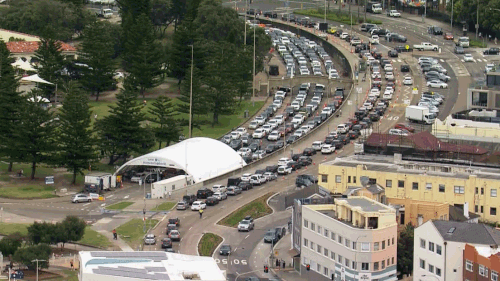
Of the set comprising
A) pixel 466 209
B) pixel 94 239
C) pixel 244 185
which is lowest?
pixel 94 239

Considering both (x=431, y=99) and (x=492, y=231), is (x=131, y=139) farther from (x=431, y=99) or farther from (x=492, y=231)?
(x=492, y=231)

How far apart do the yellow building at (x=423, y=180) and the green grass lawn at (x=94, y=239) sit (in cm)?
2005

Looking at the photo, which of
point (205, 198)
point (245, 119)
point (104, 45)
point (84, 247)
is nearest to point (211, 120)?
point (245, 119)

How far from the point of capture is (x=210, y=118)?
625ft

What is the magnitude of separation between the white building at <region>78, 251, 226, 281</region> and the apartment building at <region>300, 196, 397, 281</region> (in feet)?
37.1

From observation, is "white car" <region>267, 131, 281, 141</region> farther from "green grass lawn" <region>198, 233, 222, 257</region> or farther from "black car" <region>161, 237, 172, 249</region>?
"black car" <region>161, 237, 172, 249</region>

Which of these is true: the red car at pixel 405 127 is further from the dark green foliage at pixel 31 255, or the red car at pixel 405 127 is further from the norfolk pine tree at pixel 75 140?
the dark green foliage at pixel 31 255

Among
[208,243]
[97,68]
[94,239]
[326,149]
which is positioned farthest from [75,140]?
[97,68]

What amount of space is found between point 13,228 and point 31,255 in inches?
535

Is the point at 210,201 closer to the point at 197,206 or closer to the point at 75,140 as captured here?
the point at 197,206

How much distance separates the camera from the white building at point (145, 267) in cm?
12100

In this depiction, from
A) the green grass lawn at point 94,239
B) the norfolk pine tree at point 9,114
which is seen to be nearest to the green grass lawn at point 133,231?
the green grass lawn at point 94,239

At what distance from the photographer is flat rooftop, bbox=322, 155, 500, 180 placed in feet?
482

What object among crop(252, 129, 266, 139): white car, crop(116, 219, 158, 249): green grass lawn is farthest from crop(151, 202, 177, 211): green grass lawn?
crop(252, 129, 266, 139): white car
